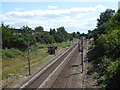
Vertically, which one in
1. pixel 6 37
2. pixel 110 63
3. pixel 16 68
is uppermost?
pixel 6 37

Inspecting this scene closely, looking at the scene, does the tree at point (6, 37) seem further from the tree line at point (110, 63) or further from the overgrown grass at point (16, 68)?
the tree line at point (110, 63)

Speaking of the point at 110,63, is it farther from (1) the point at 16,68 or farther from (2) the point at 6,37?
(2) the point at 6,37

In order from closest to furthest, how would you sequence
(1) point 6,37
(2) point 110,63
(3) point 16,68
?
(2) point 110,63
(3) point 16,68
(1) point 6,37

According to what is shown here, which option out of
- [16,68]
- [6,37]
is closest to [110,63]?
[16,68]

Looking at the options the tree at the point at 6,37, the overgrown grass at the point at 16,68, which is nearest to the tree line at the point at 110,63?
the overgrown grass at the point at 16,68

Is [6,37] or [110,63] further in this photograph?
[6,37]

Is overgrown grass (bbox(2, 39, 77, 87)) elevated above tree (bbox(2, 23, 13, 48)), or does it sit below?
below

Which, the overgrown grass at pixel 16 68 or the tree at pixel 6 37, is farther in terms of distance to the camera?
the tree at pixel 6 37

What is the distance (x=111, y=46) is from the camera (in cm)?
2058

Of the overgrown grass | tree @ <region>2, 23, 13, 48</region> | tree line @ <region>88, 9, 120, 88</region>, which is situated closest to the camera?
tree line @ <region>88, 9, 120, 88</region>

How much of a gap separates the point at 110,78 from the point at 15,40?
3732 cm

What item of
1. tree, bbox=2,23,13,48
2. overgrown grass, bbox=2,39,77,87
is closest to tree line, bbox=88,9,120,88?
overgrown grass, bbox=2,39,77,87

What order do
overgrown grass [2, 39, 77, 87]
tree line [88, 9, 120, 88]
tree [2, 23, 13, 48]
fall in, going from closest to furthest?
tree line [88, 9, 120, 88] → overgrown grass [2, 39, 77, 87] → tree [2, 23, 13, 48]

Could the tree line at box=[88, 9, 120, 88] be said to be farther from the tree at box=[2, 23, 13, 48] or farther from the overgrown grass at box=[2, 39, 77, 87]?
the tree at box=[2, 23, 13, 48]
